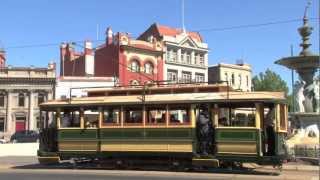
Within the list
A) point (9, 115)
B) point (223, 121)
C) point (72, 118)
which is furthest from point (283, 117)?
point (9, 115)

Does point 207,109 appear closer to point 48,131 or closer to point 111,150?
point 111,150

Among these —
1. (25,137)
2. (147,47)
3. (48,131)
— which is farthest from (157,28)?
(48,131)

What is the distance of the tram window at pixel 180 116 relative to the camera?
19.5 meters

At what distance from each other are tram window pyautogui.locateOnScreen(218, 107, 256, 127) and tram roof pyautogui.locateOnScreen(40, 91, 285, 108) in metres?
0.50

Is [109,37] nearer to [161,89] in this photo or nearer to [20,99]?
[20,99]

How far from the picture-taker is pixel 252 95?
18703 millimetres

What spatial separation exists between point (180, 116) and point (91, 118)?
345 cm

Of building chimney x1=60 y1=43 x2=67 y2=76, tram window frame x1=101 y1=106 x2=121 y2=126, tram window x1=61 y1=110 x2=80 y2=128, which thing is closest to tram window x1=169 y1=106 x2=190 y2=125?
tram window frame x1=101 y1=106 x2=121 y2=126

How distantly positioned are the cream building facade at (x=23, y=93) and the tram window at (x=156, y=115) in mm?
57420

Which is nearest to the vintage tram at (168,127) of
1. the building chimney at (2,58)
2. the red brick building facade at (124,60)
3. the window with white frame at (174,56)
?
the red brick building facade at (124,60)

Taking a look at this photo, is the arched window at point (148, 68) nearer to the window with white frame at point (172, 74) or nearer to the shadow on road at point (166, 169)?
the window with white frame at point (172, 74)

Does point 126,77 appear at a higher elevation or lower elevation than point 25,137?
higher

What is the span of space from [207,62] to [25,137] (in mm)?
32760

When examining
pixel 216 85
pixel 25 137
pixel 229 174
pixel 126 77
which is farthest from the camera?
pixel 126 77
